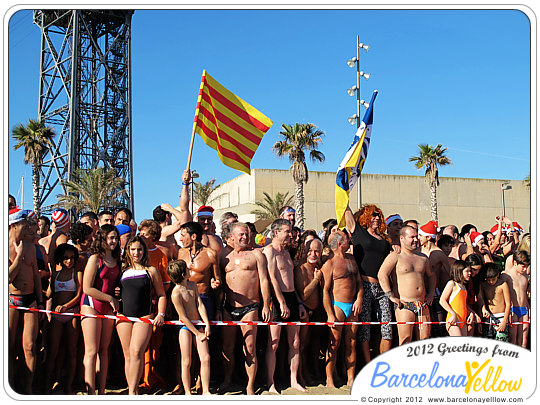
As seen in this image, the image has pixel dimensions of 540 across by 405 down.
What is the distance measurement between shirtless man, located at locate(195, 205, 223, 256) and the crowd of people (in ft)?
0.06

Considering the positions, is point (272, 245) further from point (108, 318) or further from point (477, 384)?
point (477, 384)

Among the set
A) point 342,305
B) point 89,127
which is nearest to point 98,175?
point 89,127

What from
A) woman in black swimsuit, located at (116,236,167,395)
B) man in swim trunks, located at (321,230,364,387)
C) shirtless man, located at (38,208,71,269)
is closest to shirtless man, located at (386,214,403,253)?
man in swim trunks, located at (321,230,364,387)

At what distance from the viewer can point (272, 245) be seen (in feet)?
20.0

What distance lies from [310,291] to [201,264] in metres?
1.42

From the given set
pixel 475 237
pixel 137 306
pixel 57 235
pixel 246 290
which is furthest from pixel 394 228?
pixel 57 235

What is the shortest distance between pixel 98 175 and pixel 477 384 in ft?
100

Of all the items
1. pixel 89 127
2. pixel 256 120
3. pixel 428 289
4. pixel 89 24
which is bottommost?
pixel 428 289

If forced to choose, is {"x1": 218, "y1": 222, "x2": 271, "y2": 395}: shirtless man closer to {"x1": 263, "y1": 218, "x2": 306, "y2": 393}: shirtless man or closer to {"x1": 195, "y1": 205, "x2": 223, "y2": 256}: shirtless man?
{"x1": 263, "y1": 218, "x2": 306, "y2": 393}: shirtless man

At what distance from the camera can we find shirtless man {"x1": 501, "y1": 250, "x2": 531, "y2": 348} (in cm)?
636

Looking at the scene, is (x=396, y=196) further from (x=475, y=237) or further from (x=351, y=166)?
(x=351, y=166)

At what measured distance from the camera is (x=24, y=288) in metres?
5.35

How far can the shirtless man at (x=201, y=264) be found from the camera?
5750mm

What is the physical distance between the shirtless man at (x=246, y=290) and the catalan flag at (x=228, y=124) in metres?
1.62
